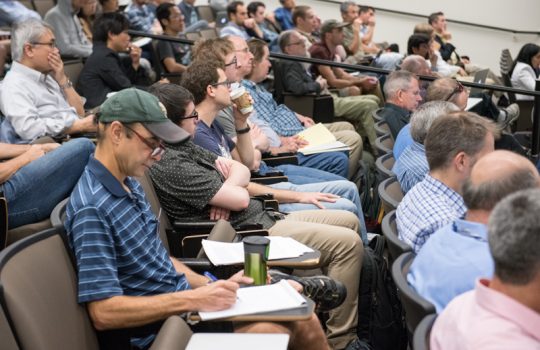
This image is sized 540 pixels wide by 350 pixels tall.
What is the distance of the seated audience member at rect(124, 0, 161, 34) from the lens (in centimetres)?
678

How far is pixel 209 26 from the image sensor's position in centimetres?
768

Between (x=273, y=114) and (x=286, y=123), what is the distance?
0.33 feet

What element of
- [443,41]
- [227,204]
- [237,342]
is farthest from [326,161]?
[443,41]

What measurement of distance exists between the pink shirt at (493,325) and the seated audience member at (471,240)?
34 centimetres

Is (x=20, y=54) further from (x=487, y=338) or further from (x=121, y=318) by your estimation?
(x=487, y=338)

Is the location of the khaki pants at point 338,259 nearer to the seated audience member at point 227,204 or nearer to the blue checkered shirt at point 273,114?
the seated audience member at point 227,204

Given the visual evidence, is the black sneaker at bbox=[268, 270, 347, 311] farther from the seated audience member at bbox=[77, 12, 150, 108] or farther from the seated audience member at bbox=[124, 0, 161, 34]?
the seated audience member at bbox=[124, 0, 161, 34]

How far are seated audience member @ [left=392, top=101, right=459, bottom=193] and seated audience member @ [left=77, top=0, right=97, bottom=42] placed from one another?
3.45 metres

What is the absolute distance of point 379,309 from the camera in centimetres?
262

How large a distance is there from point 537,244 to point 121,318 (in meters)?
1.03

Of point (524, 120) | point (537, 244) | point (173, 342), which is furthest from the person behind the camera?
point (524, 120)

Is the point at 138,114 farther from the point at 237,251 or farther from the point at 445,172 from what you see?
the point at 445,172

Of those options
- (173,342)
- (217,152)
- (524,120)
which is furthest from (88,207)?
(524,120)

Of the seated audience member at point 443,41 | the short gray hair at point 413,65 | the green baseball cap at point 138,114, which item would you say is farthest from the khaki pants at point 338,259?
the seated audience member at point 443,41
